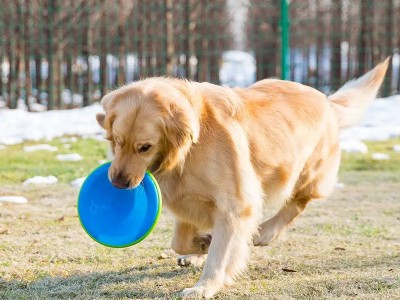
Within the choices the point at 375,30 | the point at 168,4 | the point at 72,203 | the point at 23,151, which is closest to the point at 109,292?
the point at 72,203

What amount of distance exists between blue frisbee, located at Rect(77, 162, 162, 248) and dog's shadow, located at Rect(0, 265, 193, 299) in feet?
0.76

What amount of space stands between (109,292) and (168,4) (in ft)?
40.2

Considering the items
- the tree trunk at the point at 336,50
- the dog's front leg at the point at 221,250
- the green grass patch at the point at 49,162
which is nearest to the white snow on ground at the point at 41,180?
the green grass patch at the point at 49,162

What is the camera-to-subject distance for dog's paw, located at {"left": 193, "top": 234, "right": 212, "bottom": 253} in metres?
4.23

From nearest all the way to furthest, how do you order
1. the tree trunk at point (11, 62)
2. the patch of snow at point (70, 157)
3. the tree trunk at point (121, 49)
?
the patch of snow at point (70, 157)
the tree trunk at point (11, 62)
the tree trunk at point (121, 49)

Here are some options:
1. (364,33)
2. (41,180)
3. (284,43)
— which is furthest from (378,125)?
(41,180)

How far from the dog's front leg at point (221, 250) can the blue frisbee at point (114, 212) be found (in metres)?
0.33

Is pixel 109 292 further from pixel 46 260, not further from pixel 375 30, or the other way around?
pixel 375 30

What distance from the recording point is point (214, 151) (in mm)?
3736

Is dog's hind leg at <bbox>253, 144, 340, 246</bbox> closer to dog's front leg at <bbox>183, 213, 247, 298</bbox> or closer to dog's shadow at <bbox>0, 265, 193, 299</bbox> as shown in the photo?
dog's shadow at <bbox>0, 265, 193, 299</bbox>

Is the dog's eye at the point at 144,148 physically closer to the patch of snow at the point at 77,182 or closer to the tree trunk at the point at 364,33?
the patch of snow at the point at 77,182

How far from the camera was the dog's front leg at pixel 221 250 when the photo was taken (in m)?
3.72

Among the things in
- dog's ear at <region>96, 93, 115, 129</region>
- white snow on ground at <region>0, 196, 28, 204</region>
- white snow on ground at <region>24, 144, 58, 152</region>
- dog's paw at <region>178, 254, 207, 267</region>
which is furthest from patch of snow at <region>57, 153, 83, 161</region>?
dog's ear at <region>96, 93, 115, 129</region>

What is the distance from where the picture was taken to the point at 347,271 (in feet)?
13.9
